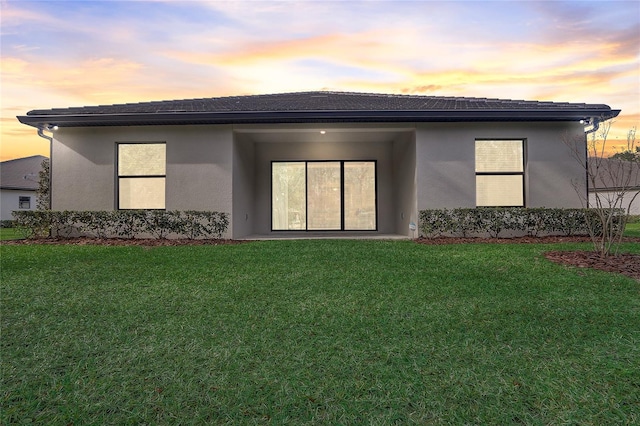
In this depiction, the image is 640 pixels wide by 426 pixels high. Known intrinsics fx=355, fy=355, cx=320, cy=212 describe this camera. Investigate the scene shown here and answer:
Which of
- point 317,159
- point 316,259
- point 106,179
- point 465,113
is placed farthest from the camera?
point 317,159

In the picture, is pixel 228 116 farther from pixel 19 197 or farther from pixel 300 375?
pixel 19 197

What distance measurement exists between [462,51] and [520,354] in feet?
32.3

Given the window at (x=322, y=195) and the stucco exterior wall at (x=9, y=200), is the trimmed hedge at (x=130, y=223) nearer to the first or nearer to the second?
the window at (x=322, y=195)

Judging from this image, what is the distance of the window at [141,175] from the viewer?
30.6 ft

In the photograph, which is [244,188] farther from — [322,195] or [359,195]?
[359,195]

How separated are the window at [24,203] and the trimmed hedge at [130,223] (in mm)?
20925

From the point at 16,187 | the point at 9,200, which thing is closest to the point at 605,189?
the point at 16,187

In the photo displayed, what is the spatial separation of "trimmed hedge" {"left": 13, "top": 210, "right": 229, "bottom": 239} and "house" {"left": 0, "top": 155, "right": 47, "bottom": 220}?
703 inches

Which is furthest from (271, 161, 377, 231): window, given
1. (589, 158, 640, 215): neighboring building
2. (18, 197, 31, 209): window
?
(18, 197, 31, 209): window

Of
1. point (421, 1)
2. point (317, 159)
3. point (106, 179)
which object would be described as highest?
point (421, 1)

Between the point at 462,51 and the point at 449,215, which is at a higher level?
the point at 462,51

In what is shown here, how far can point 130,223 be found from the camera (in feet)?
28.4

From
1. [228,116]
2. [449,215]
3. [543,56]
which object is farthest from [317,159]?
[543,56]

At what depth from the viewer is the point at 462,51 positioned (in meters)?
10.3
